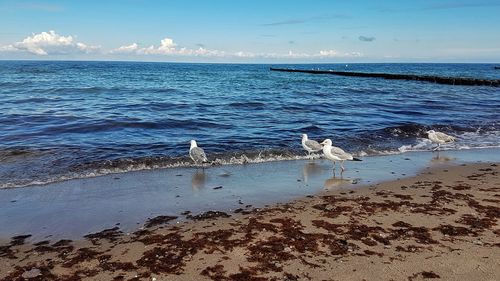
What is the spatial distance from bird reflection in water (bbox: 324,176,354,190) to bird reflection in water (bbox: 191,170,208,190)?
9.19ft

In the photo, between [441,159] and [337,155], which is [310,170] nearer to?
[337,155]

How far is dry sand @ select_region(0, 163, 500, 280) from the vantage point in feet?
17.8

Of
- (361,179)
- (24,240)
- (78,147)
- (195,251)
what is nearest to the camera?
(195,251)

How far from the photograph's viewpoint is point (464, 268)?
5.39 m

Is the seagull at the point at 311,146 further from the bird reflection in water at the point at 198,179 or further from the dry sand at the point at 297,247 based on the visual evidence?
the dry sand at the point at 297,247

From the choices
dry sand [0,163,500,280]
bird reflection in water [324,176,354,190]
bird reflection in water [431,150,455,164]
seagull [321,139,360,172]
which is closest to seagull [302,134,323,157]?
seagull [321,139,360,172]

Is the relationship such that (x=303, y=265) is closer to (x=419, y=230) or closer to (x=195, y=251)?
(x=195, y=251)

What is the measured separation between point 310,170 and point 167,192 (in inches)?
161

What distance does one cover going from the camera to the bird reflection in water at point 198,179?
32.5 feet

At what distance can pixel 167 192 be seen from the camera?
937 cm

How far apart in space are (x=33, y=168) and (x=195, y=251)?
739 cm

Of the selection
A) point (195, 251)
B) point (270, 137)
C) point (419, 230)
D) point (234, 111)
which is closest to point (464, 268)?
point (419, 230)

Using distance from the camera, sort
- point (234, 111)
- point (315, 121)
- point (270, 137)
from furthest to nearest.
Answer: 1. point (234, 111)
2. point (315, 121)
3. point (270, 137)

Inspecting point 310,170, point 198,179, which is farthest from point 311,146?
point 198,179
